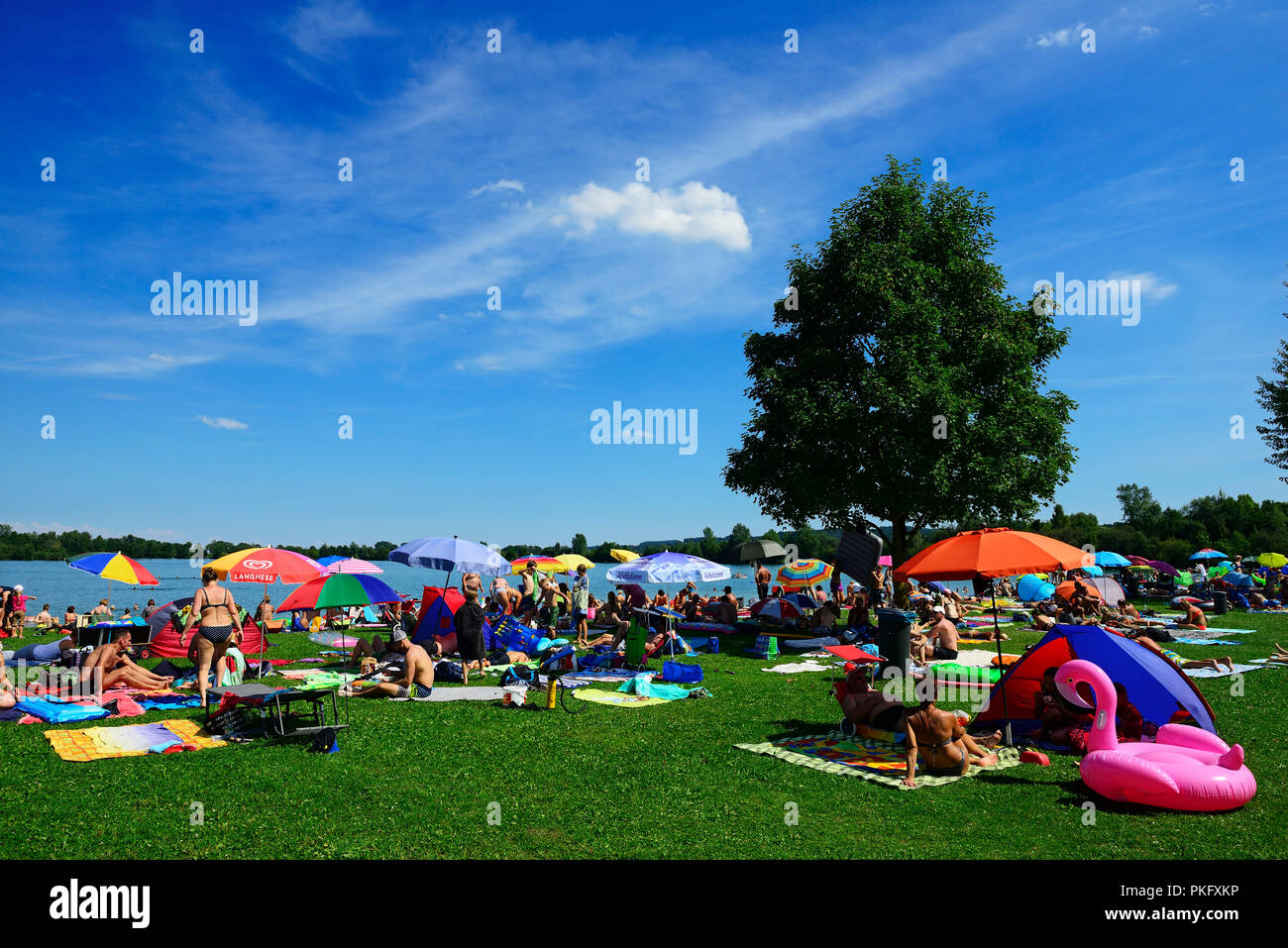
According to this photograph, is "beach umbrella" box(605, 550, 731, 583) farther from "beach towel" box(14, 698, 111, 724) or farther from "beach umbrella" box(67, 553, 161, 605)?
"beach towel" box(14, 698, 111, 724)

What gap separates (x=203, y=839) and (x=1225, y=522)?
290 feet

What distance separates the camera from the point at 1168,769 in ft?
22.3

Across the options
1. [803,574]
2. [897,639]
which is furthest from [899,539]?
[897,639]

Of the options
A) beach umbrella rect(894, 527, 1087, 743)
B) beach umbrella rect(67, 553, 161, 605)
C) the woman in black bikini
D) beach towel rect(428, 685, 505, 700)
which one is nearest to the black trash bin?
beach umbrella rect(894, 527, 1087, 743)

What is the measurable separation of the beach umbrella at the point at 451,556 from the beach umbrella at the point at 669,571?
306 centimetres

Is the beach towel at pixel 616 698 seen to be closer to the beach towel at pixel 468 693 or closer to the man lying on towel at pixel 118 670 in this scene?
the beach towel at pixel 468 693

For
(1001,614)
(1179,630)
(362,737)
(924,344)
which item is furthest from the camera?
(1001,614)

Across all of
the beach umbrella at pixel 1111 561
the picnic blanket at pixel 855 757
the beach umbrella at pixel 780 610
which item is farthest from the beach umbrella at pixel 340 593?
the beach umbrella at pixel 1111 561

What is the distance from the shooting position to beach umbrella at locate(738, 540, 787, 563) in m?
30.9
